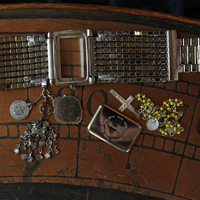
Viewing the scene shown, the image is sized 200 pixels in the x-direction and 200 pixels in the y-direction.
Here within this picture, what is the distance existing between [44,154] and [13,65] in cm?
48

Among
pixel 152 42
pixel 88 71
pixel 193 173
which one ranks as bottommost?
pixel 193 173

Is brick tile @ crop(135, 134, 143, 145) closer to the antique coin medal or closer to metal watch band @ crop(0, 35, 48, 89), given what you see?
the antique coin medal

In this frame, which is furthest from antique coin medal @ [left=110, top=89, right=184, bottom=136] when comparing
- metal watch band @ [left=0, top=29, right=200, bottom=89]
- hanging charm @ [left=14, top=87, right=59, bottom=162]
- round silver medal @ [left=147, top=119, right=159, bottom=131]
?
hanging charm @ [left=14, top=87, right=59, bottom=162]

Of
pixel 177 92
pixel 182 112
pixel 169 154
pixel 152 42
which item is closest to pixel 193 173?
pixel 169 154

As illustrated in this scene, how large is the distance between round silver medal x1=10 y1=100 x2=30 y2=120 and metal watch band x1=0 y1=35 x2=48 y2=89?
89mm

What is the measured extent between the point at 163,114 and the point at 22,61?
2.52 ft

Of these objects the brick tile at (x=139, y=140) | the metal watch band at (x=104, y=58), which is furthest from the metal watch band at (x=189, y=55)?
the brick tile at (x=139, y=140)

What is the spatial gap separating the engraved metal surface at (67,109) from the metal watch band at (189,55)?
0.57 meters

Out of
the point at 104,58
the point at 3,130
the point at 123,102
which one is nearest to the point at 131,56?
the point at 104,58

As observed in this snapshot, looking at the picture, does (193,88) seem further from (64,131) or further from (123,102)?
(64,131)

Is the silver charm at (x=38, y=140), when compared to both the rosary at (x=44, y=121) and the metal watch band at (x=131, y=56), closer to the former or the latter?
the rosary at (x=44, y=121)

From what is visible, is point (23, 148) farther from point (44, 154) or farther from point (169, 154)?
point (169, 154)

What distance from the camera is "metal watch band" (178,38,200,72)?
3.86 ft

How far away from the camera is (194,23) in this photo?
1.20 metres
